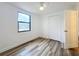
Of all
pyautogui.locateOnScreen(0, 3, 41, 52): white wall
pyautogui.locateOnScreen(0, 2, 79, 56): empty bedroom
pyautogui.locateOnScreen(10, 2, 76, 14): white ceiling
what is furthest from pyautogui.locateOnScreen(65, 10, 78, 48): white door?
pyautogui.locateOnScreen(0, 3, 41, 52): white wall

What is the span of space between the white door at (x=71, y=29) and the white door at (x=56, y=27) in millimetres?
91

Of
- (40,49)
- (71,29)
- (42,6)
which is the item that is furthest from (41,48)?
(42,6)

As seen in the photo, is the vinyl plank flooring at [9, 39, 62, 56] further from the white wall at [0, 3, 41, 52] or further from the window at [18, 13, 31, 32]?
the window at [18, 13, 31, 32]

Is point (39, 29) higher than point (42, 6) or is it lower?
lower

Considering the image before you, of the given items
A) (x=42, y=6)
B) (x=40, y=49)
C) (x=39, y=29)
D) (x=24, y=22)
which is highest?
(x=42, y=6)

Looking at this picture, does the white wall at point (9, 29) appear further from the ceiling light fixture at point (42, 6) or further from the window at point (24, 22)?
the ceiling light fixture at point (42, 6)

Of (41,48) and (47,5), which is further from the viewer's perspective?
(41,48)

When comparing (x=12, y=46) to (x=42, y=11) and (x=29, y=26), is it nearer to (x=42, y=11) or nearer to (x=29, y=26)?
(x=29, y=26)

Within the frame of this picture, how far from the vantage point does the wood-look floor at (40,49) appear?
1.48m

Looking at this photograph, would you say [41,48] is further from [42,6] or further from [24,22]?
[42,6]

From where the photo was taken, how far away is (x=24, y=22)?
160 centimetres

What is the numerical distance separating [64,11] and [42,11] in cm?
39

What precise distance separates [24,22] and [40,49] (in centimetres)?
59

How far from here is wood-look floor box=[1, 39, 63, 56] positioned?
1.48 m
